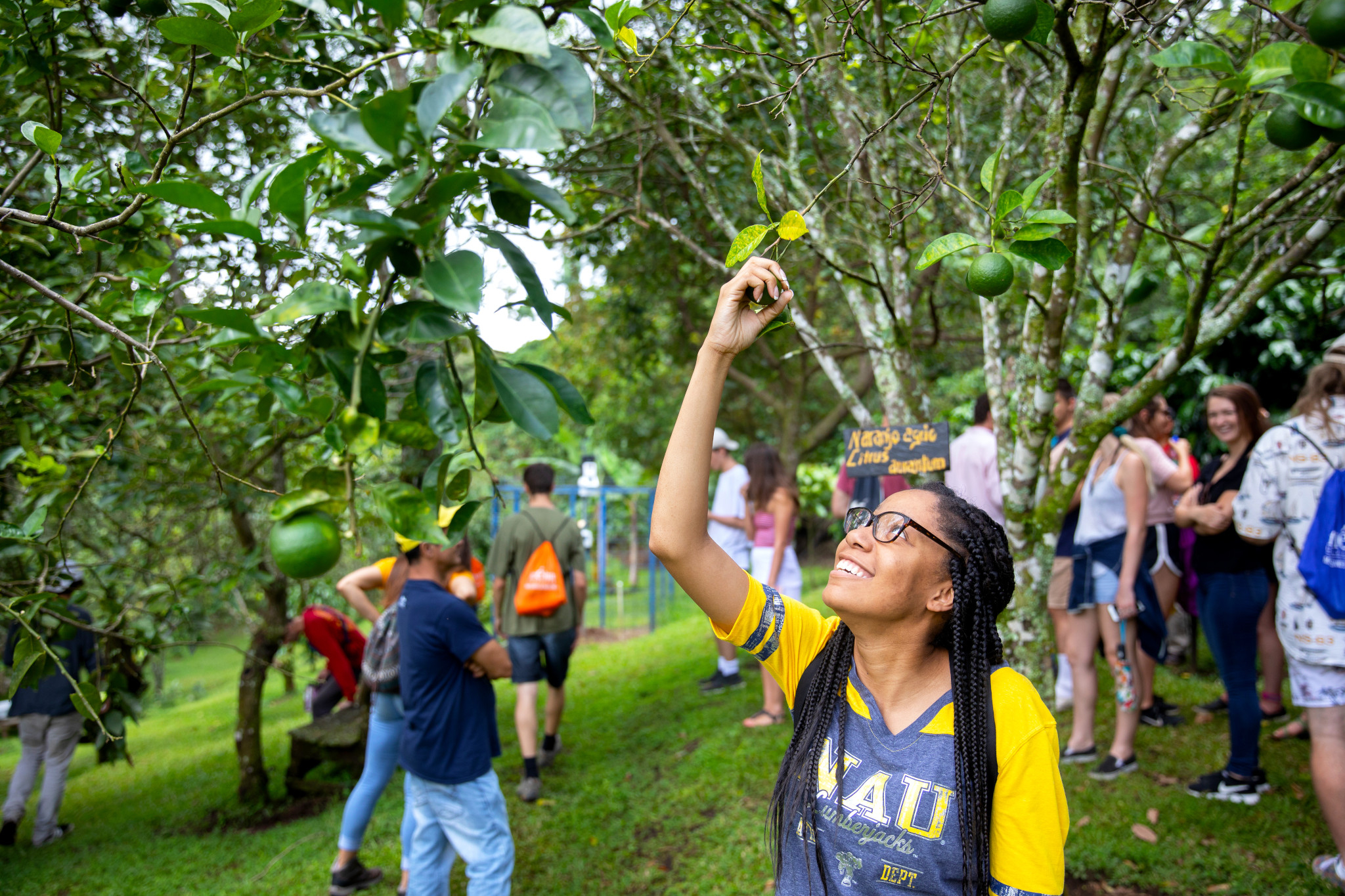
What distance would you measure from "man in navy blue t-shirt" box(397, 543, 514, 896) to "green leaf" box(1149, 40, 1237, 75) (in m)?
2.78

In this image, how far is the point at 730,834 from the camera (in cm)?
397

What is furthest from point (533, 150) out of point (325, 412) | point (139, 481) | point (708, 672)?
point (708, 672)

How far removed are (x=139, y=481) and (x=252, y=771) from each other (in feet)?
6.94

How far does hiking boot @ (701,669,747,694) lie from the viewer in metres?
6.53

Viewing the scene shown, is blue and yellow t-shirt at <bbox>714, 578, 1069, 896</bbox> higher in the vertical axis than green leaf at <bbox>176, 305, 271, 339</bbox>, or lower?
lower

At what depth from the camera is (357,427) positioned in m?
0.98

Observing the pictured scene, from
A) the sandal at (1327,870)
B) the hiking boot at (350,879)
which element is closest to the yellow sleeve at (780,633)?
the sandal at (1327,870)

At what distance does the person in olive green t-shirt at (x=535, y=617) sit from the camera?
4.85 metres

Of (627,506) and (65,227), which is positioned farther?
(627,506)

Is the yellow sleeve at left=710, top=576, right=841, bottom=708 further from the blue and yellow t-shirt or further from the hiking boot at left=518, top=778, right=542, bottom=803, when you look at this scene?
the hiking boot at left=518, top=778, right=542, bottom=803

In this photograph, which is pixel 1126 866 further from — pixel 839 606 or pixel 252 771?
pixel 252 771

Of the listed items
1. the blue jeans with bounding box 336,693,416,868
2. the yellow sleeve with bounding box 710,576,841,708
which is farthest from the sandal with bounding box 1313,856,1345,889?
the blue jeans with bounding box 336,693,416,868

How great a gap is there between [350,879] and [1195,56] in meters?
4.30

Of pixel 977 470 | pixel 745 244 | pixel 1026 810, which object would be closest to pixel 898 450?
pixel 977 470
